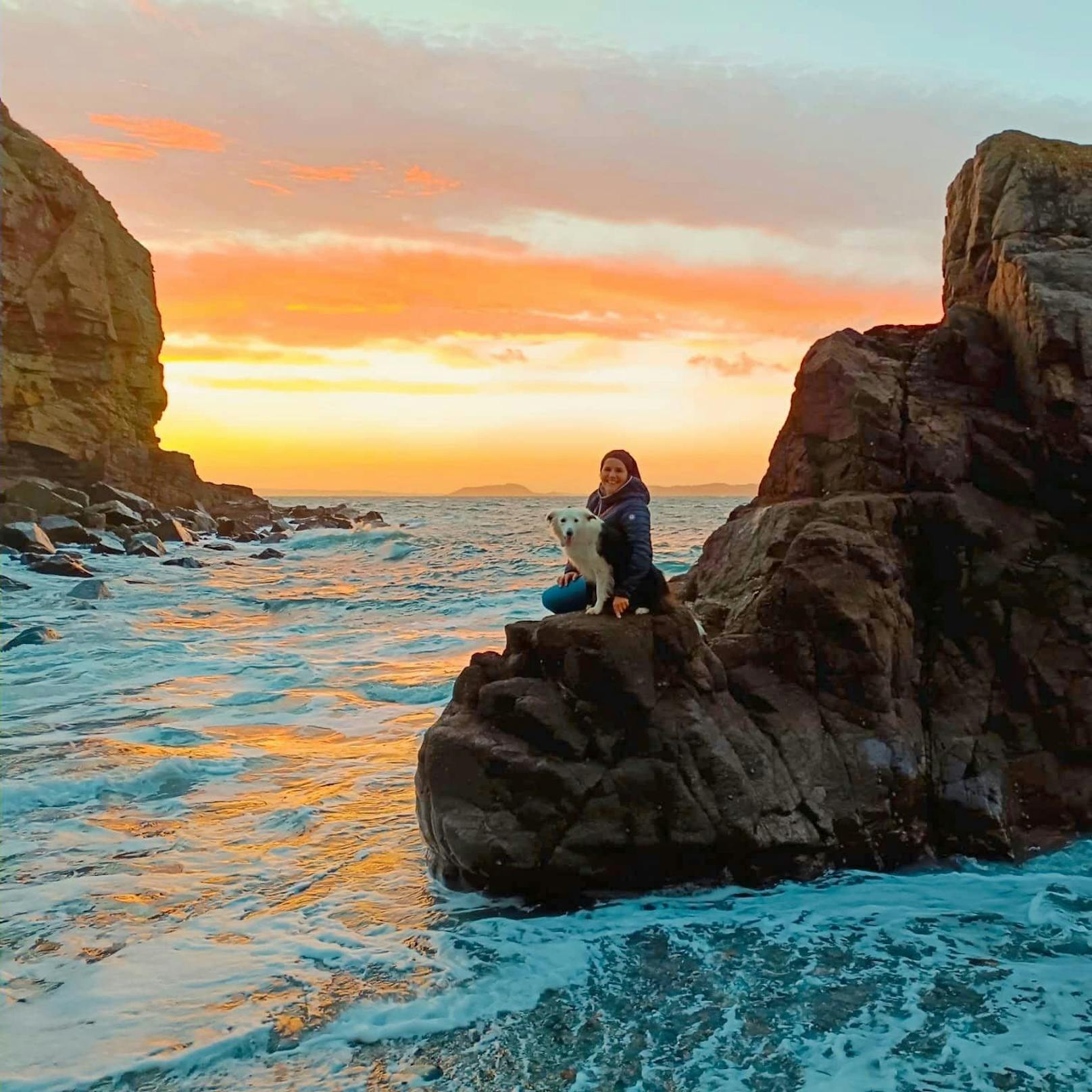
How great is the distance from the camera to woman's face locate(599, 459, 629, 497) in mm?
7965

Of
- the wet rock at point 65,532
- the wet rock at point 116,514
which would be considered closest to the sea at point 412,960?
the wet rock at point 65,532

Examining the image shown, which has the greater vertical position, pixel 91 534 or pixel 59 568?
pixel 91 534

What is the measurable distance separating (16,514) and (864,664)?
3130 centimetres

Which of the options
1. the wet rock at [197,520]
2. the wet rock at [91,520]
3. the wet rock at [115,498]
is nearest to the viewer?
the wet rock at [91,520]

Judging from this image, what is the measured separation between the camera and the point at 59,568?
2425 centimetres

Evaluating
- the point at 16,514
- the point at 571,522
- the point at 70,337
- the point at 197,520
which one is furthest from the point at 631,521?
the point at 197,520

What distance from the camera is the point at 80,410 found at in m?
39.4

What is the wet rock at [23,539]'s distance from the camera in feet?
89.3

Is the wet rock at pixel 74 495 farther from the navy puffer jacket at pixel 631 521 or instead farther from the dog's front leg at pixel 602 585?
the dog's front leg at pixel 602 585

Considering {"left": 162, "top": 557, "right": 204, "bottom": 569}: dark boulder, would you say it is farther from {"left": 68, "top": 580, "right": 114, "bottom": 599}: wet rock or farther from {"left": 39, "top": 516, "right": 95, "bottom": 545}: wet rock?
{"left": 68, "top": 580, "right": 114, "bottom": 599}: wet rock

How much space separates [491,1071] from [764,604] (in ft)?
14.5

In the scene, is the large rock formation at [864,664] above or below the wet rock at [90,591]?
above

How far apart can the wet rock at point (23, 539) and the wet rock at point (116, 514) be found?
258 inches

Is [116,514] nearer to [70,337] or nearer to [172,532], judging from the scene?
[172,532]
